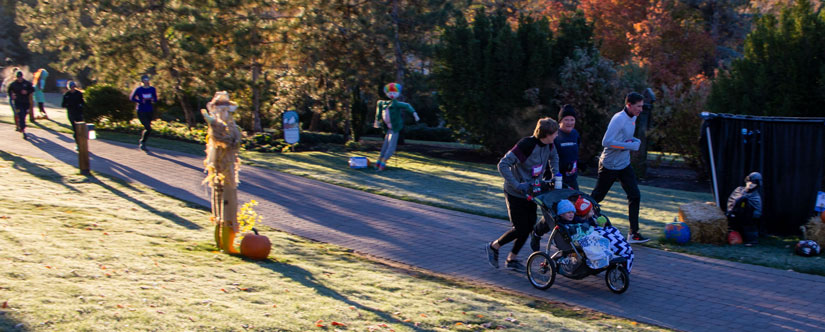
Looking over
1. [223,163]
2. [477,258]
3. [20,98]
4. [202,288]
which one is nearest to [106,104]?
[20,98]

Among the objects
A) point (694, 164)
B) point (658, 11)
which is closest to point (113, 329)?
point (694, 164)

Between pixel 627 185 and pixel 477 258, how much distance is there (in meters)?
2.10

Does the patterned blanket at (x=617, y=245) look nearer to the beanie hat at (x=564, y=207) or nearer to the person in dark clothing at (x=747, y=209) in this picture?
the beanie hat at (x=564, y=207)

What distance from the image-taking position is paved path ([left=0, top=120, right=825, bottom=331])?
6.75 metres

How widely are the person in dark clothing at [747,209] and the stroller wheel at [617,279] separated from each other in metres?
2.96

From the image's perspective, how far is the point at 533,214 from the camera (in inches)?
308

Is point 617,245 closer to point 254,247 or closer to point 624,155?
point 624,155

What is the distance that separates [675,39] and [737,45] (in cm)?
499

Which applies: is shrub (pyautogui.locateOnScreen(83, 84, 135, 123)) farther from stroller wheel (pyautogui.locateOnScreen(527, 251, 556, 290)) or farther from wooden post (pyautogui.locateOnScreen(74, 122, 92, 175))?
stroller wheel (pyautogui.locateOnScreen(527, 251, 556, 290))

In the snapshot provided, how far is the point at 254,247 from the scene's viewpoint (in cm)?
763

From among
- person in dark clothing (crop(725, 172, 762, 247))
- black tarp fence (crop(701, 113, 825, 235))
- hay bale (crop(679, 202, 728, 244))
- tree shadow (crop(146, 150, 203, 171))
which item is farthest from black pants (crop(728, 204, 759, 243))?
tree shadow (crop(146, 150, 203, 171))

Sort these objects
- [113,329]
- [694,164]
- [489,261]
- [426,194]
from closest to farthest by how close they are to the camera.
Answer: [113,329] → [489,261] → [426,194] → [694,164]

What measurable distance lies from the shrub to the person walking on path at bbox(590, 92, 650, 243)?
16.7m

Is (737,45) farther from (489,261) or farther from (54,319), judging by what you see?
(54,319)
